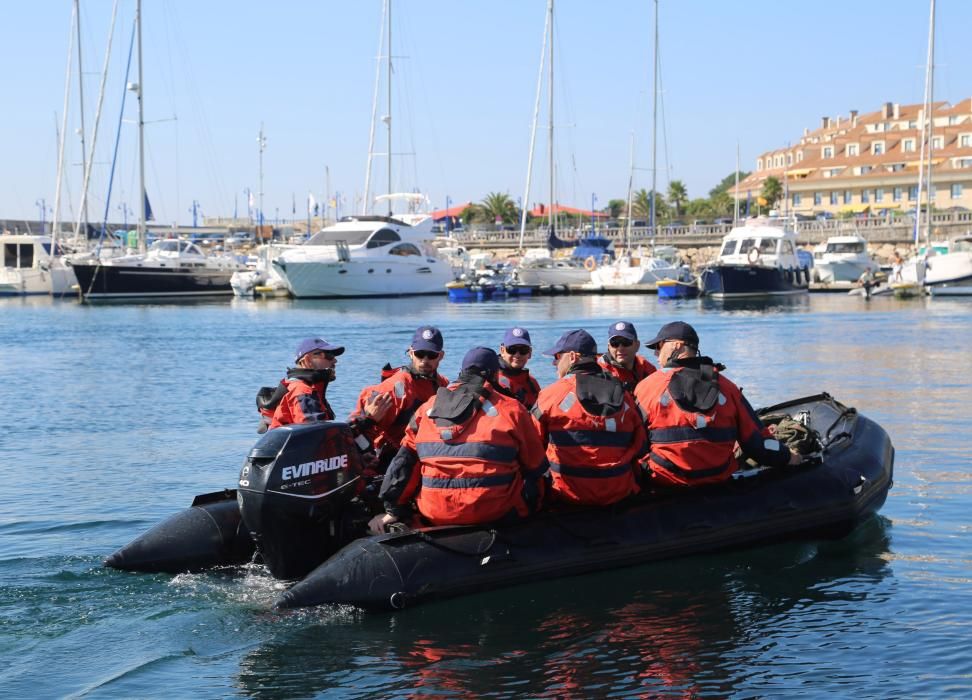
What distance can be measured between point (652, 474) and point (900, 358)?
1845 centimetres

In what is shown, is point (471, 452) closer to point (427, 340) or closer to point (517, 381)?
point (427, 340)

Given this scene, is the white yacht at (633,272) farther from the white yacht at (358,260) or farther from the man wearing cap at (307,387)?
the man wearing cap at (307,387)

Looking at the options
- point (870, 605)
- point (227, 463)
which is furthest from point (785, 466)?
point (227, 463)

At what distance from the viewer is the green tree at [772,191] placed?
96125 millimetres

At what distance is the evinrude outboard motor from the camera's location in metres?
7.86

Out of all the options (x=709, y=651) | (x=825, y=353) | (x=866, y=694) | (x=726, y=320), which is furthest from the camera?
(x=726, y=320)

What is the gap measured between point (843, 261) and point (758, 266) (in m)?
10.6

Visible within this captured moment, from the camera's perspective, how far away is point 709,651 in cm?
780

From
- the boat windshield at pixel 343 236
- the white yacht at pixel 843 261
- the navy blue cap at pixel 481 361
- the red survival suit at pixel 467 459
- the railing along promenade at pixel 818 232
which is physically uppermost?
the railing along promenade at pixel 818 232

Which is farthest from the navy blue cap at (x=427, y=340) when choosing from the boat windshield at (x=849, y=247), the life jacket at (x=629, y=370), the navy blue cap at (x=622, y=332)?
the boat windshield at (x=849, y=247)

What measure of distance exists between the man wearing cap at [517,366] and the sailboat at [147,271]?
49044 millimetres

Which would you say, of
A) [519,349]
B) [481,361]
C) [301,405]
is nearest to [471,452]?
[481,361]

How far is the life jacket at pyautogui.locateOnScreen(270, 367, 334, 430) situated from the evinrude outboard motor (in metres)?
0.67

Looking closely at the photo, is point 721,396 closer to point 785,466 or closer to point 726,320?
point 785,466
